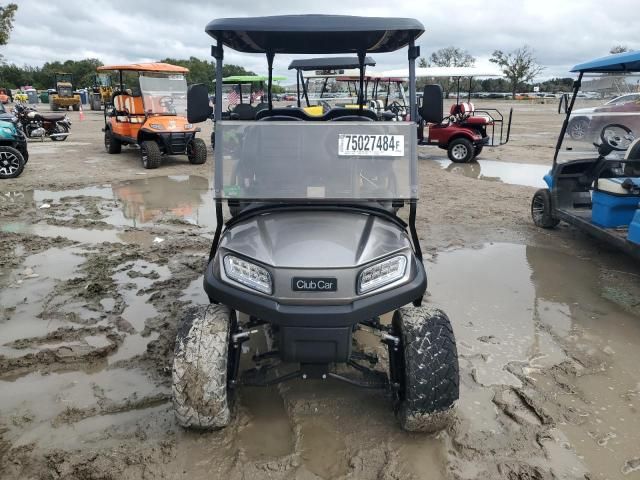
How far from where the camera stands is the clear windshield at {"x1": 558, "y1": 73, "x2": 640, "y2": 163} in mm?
5582

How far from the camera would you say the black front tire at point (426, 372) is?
2424mm

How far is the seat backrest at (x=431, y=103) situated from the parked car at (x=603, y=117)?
3.79 meters

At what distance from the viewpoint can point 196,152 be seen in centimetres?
A: 1109

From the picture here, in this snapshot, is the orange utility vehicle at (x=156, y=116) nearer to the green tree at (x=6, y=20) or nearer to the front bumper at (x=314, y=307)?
the front bumper at (x=314, y=307)

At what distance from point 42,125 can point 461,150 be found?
12203mm

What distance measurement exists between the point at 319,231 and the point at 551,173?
4.69 m

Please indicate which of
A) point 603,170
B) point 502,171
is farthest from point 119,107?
point 603,170

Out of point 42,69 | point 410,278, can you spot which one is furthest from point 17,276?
point 42,69

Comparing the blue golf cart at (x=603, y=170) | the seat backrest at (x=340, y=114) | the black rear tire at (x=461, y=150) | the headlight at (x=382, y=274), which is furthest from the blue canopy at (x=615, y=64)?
the black rear tire at (x=461, y=150)

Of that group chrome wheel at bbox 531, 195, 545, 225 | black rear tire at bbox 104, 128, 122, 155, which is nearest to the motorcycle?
black rear tire at bbox 104, 128, 122, 155

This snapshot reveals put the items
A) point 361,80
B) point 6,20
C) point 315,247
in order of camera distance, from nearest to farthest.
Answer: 1. point 315,247
2. point 361,80
3. point 6,20

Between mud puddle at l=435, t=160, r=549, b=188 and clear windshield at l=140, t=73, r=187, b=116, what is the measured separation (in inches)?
239

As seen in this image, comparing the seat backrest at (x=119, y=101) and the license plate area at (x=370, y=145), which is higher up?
the seat backrest at (x=119, y=101)

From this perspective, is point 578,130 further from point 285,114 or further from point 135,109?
point 135,109
